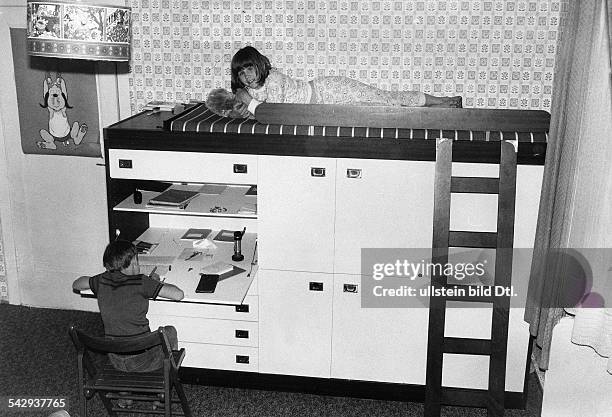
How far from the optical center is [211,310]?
3953 millimetres

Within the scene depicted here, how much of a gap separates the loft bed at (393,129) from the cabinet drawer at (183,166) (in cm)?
12

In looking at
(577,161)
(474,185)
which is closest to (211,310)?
(474,185)

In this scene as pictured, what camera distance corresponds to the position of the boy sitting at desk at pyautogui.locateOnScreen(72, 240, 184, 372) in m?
3.37

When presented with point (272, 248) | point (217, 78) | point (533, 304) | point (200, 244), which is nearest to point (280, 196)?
point (272, 248)

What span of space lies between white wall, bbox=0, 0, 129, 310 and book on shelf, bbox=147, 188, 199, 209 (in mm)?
741

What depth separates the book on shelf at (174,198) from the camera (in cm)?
397

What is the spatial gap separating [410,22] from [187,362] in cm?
226

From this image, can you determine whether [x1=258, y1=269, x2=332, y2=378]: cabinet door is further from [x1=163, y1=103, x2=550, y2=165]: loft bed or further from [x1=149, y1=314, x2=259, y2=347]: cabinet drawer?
[x1=163, y1=103, x2=550, y2=165]: loft bed

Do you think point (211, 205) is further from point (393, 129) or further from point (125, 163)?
point (393, 129)

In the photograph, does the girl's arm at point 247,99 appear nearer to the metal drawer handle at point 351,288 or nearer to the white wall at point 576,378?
the metal drawer handle at point 351,288

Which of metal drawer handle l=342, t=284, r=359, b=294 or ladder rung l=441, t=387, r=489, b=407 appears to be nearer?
ladder rung l=441, t=387, r=489, b=407

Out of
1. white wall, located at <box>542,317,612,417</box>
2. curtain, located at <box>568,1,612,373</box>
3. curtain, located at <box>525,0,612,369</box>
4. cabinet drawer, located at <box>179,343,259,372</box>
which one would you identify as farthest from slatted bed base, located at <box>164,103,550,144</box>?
cabinet drawer, located at <box>179,343,259,372</box>

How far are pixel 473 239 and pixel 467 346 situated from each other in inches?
16.5

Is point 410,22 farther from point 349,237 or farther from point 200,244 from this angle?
point 200,244
